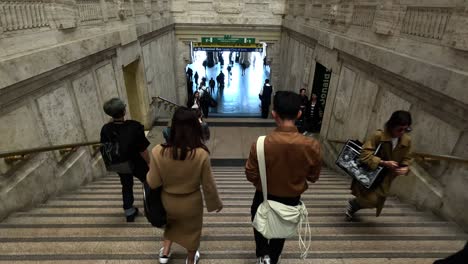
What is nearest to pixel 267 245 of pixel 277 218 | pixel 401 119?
pixel 277 218

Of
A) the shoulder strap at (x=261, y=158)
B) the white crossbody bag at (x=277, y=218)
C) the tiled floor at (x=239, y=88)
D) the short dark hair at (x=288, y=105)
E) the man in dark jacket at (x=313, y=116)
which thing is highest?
the short dark hair at (x=288, y=105)

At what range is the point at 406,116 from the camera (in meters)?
2.35

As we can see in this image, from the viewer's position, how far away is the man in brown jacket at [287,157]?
183 cm

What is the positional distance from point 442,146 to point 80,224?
3956 mm

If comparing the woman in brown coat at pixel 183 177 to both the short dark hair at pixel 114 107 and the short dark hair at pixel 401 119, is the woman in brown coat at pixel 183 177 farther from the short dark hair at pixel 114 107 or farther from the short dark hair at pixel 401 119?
the short dark hair at pixel 401 119

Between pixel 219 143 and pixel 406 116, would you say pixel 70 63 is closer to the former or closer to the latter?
pixel 406 116

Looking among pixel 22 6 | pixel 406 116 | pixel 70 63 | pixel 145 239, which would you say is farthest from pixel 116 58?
pixel 406 116

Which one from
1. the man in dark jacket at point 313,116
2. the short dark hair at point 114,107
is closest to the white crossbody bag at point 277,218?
the short dark hair at point 114,107

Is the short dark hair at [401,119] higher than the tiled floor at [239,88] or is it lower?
higher

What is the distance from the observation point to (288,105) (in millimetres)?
1801

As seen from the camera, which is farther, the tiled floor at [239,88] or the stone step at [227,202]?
the tiled floor at [239,88]

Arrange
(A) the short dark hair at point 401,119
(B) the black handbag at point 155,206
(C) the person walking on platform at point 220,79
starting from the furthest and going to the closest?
1. (C) the person walking on platform at point 220,79
2. (A) the short dark hair at point 401,119
3. (B) the black handbag at point 155,206

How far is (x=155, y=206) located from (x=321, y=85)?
6.95 m

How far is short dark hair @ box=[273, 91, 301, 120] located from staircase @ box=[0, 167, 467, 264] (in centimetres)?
129
